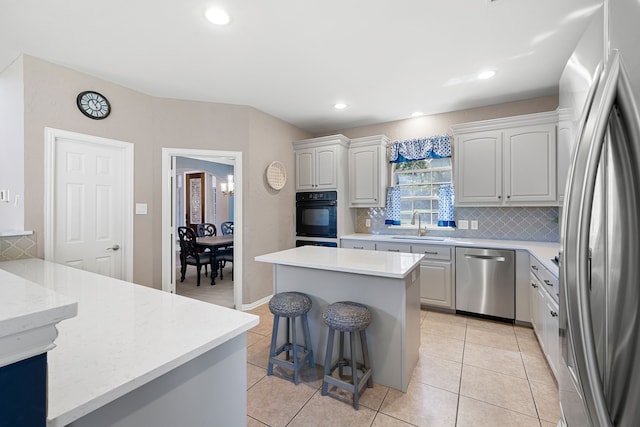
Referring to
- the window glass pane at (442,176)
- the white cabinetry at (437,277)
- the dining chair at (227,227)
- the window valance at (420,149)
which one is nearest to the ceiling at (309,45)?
the window valance at (420,149)

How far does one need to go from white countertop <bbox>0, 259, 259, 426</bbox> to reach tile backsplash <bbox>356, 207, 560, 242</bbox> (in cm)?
349

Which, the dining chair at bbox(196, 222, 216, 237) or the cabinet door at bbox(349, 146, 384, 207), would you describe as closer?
the cabinet door at bbox(349, 146, 384, 207)

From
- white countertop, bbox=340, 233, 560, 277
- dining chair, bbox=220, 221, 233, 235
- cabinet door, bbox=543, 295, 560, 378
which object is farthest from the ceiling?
dining chair, bbox=220, 221, 233, 235

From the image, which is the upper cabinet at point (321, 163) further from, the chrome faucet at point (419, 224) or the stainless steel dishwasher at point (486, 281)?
the stainless steel dishwasher at point (486, 281)

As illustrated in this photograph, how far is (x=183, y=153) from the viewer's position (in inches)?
137

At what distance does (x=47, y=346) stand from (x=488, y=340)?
10.8 feet

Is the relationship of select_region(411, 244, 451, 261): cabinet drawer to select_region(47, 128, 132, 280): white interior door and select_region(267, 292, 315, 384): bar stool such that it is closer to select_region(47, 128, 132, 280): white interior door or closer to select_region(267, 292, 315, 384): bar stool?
select_region(267, 292, 315, 384): bar stool

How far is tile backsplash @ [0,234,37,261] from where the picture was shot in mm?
2322

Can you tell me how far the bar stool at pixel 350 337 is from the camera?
1891 mm

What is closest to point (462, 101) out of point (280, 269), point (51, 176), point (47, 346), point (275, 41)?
point (275, 41)

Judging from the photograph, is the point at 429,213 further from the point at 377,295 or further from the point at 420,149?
the point at 377,295

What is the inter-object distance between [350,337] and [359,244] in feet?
7.16

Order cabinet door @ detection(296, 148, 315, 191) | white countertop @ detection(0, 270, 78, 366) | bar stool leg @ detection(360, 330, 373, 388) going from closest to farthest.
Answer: white countertop @ detection(0, 270, 78, 366) → bar stool leg @ detection(360, 330, 373, 388) → cabinet door @ detection(296, 148, 315, 191)

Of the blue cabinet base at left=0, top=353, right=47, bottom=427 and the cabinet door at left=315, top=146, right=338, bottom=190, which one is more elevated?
the cabinet door at left=315, top=146, right=338, bottom=190
